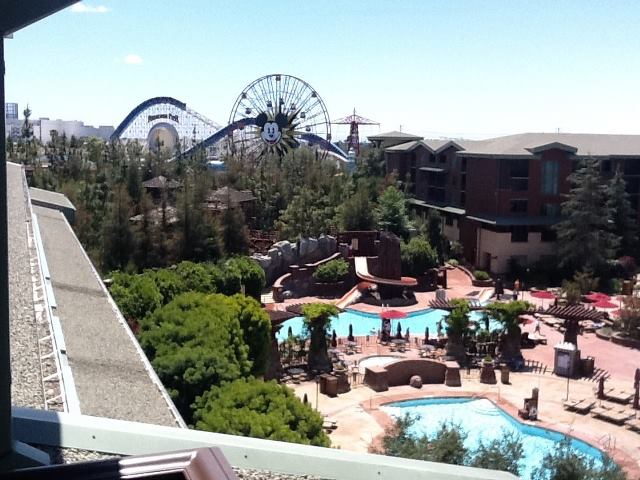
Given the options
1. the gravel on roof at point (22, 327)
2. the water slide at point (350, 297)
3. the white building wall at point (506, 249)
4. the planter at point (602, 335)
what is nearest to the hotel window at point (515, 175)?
the white building wall at point (506, 249)

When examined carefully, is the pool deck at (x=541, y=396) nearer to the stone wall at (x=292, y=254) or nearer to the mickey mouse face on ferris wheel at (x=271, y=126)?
the stone wall at (x=292, y=254)

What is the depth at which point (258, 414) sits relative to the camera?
8703 millimetres

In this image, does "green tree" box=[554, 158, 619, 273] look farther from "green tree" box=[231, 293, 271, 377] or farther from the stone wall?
"green tree" box=[231, 293, 271, 377]

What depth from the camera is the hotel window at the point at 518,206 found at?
34250 mm

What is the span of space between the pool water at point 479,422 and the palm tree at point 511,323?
11.2 ft

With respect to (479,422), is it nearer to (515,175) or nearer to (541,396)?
(541,396)

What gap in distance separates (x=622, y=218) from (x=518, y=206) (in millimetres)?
4814

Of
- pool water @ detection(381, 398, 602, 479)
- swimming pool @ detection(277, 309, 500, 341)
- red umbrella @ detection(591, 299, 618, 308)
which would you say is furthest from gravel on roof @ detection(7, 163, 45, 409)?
red umbrella @ detection(591, 299, 618, 308)

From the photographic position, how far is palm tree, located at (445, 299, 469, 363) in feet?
68.3

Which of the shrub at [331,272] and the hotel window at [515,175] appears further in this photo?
the hotel window at [515,175]

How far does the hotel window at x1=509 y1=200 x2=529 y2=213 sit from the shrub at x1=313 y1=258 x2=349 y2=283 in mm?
9482

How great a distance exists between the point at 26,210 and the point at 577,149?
89.1ft

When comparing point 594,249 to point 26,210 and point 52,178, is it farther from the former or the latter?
point 52,178

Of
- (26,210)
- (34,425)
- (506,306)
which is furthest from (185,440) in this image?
(506,306)
